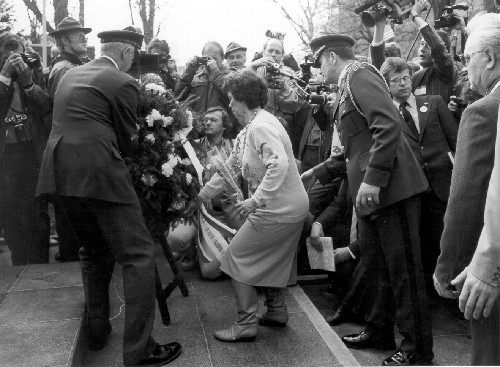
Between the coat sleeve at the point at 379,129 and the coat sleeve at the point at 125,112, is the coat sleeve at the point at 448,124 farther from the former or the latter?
the coat sleeve at the point at 125,112

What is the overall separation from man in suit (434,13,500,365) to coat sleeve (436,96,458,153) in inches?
101

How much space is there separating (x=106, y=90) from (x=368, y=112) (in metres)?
1.65

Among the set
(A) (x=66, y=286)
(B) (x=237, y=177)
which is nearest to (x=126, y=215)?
(B) (x=237, y=177)

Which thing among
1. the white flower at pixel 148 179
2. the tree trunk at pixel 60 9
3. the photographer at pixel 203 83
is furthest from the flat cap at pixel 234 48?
the tree trunk at pixel 60 9

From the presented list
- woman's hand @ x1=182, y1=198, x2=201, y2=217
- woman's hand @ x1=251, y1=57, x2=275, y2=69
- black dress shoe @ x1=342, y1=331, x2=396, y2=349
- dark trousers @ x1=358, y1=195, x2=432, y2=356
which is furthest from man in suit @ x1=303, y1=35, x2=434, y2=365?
woman's hand @ x1=251, y1=57, x2=275, y2=69

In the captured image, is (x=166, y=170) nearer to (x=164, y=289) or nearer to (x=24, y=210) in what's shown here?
(x=164, y=289)

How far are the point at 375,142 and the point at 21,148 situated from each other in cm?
355

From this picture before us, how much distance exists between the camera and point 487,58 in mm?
2594

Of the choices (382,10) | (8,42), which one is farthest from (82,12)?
(382,10)

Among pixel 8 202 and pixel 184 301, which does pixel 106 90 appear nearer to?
pixel 184 301

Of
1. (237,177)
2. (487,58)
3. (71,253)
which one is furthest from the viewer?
(71,253)

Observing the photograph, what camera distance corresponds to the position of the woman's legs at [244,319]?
4.20 metres

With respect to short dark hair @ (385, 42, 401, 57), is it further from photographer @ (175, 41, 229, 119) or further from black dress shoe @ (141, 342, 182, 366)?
black dress shoe @ (141, 342, 182, 366)

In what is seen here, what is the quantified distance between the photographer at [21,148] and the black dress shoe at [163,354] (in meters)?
2.65
